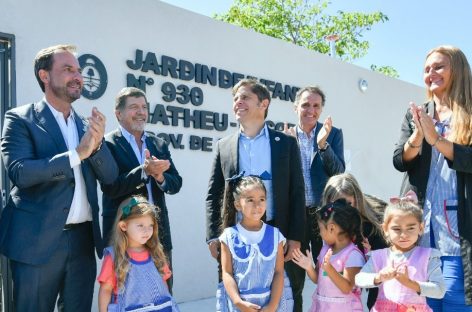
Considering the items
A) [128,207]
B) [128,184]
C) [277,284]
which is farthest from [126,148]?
[277,284]

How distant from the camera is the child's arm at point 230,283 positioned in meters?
2.67

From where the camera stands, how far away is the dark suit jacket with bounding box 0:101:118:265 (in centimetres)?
246

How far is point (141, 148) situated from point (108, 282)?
3.03 ft

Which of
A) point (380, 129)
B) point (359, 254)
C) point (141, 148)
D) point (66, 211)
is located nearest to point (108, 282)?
point (66, 211)

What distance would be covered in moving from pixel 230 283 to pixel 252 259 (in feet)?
0.61

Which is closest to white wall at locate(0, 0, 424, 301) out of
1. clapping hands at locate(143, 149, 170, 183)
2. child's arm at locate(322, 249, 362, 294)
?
clapping hands at locate(143, 149, 170, 183)

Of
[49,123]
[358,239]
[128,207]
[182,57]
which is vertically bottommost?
[358,239]

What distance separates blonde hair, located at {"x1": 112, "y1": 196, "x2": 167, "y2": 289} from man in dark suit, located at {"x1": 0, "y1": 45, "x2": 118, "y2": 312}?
0.37 ft

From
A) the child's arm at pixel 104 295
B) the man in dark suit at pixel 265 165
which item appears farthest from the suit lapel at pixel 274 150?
the child's arm at pixel 104 295

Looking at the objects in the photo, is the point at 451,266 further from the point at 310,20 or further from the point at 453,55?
the point at 310,20

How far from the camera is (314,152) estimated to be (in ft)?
11.9

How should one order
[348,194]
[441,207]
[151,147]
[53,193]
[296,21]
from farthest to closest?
[296,21]
[151,147]
[348,194]
[53,193]
[441,207]

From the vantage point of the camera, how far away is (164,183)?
120 inches

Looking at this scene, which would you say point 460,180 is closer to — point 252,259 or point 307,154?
point 252,259
